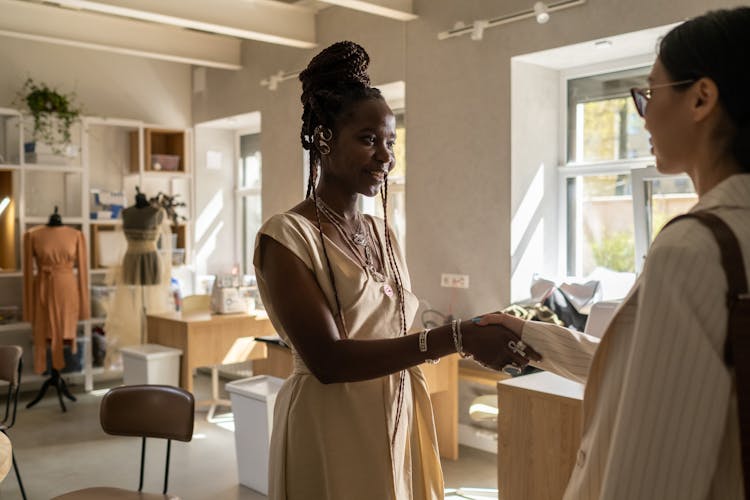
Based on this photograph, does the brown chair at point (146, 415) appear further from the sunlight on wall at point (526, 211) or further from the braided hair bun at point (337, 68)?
the sunlight on wall at point (526, 211)

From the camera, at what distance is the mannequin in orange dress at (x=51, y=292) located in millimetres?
6258

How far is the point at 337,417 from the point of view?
153cm

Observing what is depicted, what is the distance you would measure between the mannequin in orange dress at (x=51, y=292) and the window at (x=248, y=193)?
2.05m

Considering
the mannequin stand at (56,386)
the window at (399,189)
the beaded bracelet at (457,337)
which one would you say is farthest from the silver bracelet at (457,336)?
the mannequin stand at (56,386)

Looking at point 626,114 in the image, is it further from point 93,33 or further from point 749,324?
point 93,33

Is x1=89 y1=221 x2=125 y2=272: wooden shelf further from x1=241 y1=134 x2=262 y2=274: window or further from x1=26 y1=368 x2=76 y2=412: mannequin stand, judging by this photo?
x1=241 y1=134 x2=262 y2=274: window

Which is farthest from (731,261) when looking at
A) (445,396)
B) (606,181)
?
(445,396)

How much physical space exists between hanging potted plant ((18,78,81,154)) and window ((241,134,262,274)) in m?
1.84

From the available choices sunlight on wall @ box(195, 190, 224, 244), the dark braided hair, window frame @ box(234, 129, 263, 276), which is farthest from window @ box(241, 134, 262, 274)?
the dark braided hair

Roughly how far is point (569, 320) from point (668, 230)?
11.3 ft

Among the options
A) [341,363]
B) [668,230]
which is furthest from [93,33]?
[668,230]

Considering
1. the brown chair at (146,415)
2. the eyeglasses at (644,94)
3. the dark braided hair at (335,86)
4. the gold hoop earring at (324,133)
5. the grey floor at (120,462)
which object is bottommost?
the grey floor at (120,462)

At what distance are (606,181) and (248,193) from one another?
440 cm

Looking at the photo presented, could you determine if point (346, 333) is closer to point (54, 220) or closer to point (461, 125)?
point (461, 125)
